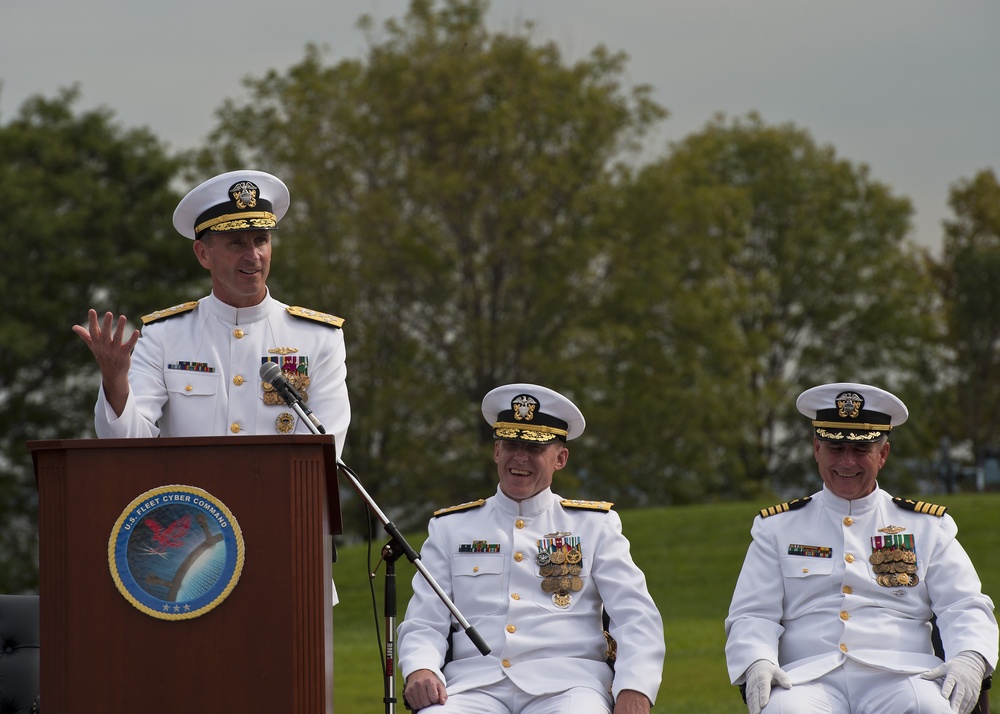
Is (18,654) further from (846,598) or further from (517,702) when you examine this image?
(846,598)

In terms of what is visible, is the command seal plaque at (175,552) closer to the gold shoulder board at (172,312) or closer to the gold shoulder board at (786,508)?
the gold shoulder board at (172,312)

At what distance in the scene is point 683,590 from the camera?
594 inches

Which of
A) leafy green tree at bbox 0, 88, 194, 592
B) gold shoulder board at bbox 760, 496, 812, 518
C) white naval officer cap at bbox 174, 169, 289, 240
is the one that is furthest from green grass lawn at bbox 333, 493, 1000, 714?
leafy green tree at bbox 0, 88, 194, 592

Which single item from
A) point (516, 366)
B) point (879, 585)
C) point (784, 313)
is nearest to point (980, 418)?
point (784, 313)

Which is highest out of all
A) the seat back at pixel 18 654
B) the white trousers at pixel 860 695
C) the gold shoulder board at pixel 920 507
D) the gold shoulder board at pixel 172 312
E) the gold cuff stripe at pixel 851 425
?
the gold shoulder board at pixel 172 312

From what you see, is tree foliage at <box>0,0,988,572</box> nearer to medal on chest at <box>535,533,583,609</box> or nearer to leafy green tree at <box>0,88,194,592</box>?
leafy green tree at <box>0,88,194,592</box>

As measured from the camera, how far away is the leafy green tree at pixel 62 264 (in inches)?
898

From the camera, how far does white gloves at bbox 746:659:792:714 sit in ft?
14.8

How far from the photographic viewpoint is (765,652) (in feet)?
15.5

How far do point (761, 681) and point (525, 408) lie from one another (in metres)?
1.21

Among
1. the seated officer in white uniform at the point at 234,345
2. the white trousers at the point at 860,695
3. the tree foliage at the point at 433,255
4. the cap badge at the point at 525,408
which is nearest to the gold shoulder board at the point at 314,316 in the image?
the seated officer in white uniform at the point at 234,345

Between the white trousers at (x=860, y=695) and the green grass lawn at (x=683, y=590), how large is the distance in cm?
371

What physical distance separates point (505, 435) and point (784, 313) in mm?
30391

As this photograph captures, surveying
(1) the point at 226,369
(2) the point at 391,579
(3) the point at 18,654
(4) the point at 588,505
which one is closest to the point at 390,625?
(2) the point at 391,579
